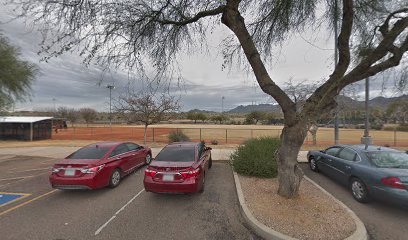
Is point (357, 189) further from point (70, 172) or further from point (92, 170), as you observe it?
point (70, 172)

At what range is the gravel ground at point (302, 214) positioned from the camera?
389 centimetres

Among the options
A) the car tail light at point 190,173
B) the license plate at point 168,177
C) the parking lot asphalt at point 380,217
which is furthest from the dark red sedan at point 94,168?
the parking lot asphalt at point 380,217

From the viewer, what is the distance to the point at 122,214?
16.5 feet

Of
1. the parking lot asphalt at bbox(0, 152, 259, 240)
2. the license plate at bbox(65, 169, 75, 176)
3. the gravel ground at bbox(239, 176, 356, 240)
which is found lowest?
the parking lot asphalt at bbox(0, 152, 259, 240)

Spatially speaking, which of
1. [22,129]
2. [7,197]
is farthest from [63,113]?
[7,197]

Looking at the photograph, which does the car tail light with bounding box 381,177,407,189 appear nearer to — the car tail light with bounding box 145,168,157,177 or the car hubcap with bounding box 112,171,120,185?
the car tail light with bounding box 145,168,157,177

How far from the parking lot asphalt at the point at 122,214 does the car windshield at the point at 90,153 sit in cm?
104

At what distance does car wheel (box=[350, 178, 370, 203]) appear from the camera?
214 inches

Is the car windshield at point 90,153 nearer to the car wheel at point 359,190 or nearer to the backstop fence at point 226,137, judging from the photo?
the car wheel at point 359,190

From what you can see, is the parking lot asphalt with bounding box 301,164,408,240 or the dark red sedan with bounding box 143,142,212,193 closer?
the parking lot asphalt with bounding box 301,164,408,240

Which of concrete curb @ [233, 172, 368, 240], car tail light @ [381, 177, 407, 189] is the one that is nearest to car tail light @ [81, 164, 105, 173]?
concrete curb @ [233, 172, 368, 240]

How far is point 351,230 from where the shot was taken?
393 centimetres

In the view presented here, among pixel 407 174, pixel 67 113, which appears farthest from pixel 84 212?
pixel 67 113

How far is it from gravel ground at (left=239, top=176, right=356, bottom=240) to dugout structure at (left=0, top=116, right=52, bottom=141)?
27.2 m
